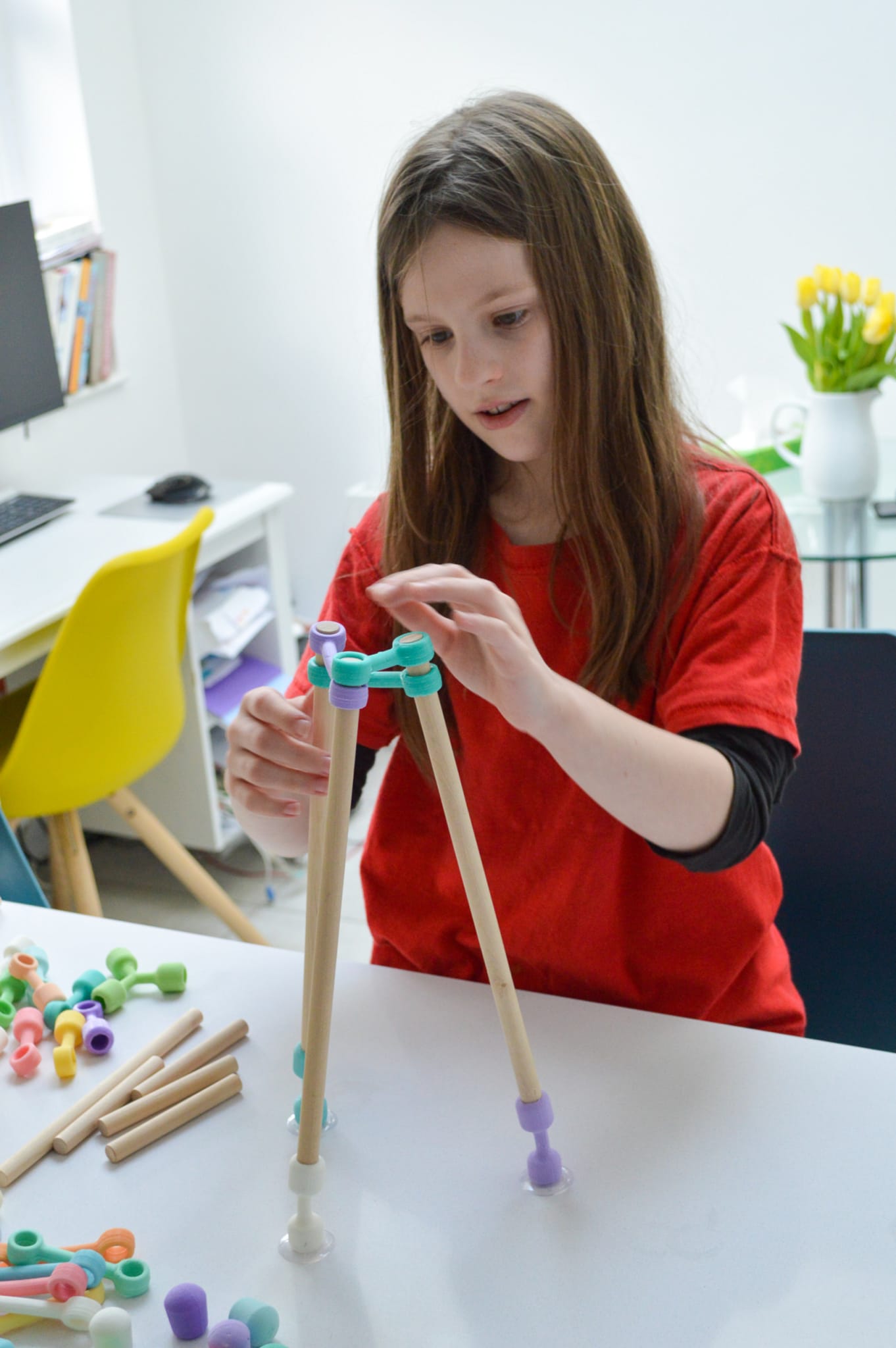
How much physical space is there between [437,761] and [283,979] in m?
0.39

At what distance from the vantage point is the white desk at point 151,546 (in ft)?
6.64

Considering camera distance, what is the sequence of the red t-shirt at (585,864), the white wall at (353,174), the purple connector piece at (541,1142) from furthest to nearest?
1. the white wall at (353,174)
2. the red t-shirt at (585,864)
3. the purple connector piece at (541,1142)

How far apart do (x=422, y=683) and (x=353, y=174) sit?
250cm

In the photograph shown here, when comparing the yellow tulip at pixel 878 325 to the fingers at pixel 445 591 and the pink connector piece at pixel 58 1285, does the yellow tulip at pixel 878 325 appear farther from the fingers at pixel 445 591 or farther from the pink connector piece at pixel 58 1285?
the pink connector piece at pixel 58 1285

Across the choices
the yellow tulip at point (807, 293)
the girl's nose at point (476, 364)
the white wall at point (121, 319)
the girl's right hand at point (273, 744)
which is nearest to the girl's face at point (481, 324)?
the girl's nose at point (476, 364)

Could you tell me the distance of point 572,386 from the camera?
3.29 ft

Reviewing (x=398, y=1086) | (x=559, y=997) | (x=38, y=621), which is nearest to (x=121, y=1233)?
(x=398, y=1086)

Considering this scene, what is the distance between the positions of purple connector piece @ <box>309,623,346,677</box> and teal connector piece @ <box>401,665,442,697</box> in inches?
2.5

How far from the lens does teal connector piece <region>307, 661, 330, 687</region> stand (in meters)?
0.77

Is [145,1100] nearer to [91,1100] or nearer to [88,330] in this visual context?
[91,1100]

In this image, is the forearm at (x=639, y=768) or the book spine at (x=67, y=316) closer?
the forearm at (x=639, y=768)

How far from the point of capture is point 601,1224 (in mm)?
794

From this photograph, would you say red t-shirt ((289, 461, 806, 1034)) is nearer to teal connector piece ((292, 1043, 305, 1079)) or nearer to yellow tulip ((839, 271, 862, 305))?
teal connector piece ((292, 1043, 305, 1079))

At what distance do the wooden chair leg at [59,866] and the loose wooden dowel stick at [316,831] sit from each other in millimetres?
1349
